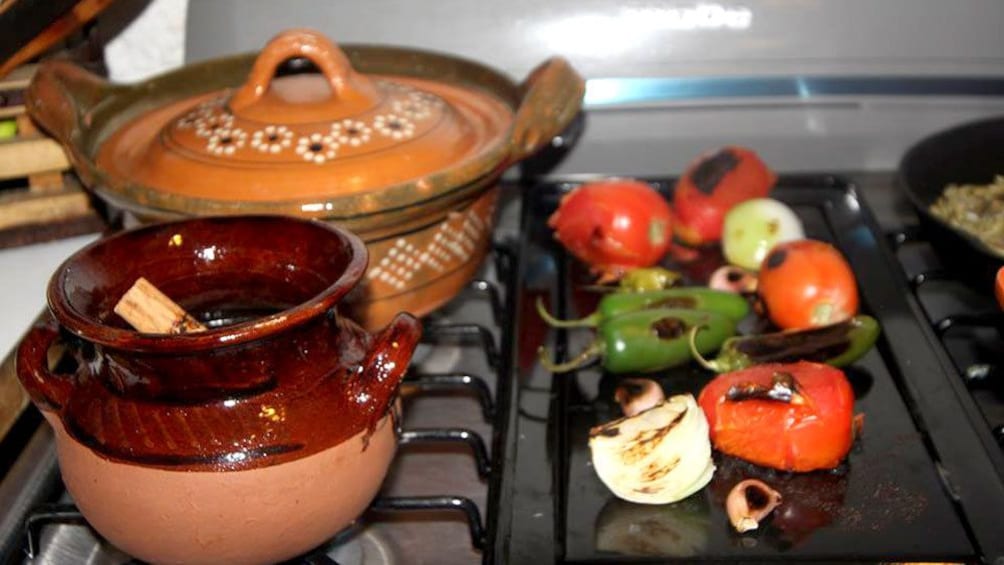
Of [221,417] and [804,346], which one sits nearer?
[221,417]

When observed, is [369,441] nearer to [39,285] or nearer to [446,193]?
[446,193]

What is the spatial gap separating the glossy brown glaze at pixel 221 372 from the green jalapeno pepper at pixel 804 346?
0.28m

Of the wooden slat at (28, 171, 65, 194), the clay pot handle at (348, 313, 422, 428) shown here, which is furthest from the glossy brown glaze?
the wooden slat at (28, 171, 65, 194)

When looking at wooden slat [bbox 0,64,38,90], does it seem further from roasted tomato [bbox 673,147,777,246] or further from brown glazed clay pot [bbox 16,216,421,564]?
roasted tomato [bbox 673,147,777,246]

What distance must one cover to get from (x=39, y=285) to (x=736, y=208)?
22.5 inches

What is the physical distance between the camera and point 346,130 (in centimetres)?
83

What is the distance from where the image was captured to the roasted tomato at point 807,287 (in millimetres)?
856

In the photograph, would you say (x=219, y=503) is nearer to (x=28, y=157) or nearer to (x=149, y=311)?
(x=149, y=311)

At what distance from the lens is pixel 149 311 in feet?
2.02

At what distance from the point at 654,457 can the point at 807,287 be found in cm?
24

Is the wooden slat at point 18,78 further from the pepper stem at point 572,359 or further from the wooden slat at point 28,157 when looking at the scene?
the pepper stem at point 572,359

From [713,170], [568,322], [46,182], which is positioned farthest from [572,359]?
[46,182]

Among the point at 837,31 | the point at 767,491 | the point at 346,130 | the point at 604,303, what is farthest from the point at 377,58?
the point at 767,491

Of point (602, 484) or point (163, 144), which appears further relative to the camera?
point (163, 144)
